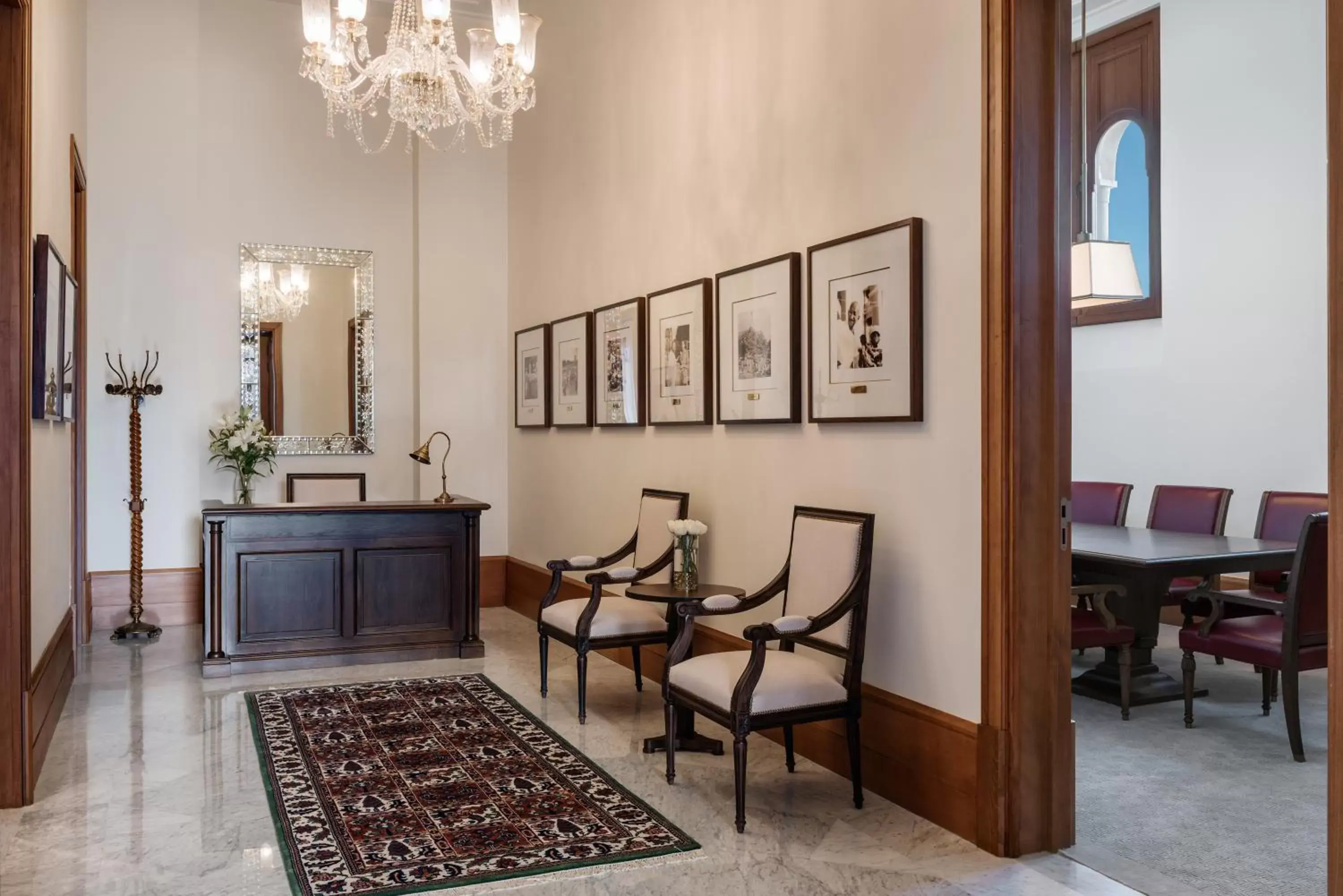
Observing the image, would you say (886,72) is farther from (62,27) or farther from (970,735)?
(62,27)

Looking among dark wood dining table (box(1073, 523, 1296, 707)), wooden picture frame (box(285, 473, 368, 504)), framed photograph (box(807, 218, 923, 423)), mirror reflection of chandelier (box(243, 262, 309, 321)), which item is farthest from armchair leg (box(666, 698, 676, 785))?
mirror reflection of chandelier (box(243, 262, 309, 321))

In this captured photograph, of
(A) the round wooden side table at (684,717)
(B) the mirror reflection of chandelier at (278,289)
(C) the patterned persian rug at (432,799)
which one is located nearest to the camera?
(C) the patterned persian rug at (432,799)

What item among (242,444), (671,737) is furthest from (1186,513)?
(242,444)

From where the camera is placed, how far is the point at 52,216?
16.1 feet

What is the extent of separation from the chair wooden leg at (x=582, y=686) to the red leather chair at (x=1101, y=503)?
3645 mm

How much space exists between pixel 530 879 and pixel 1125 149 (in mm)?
7309

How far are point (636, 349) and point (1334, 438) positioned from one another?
13.8 feet

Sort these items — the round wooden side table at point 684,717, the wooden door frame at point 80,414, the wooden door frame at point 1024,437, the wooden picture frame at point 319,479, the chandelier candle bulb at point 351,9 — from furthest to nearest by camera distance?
1. the wooden picture frame at point 319,479
2. the wooden door frame at point 80,414
3. the chandelier candle bulb at point 351,9
4. the round wooden side table at point 684,717
5. the wooden door frame at point 1024,437

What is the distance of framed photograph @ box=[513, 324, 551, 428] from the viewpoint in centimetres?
735

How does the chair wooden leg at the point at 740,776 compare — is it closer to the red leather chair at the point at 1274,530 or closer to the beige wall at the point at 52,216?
the beige wall at the point at 52,216

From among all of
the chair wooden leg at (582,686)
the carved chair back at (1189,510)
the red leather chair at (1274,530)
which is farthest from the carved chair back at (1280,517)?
the chair wooden leg at (582,686)

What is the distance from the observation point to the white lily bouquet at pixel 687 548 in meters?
4.64

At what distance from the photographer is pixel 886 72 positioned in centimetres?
385

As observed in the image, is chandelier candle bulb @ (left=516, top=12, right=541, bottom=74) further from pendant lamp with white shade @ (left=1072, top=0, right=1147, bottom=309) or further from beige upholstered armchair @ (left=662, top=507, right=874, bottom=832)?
pendant lamp with white shade @ (left=1072, top=0, right=1147, bottom=309)
